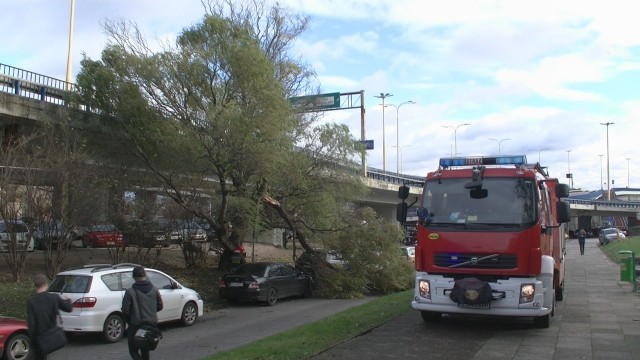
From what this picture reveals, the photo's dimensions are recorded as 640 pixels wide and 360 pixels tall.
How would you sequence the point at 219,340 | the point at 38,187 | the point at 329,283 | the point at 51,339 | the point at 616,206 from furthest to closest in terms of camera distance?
the point at 616,206 < the point at 329,283 < the point at 38,187 < the point at 219,340 < the point at 51,339

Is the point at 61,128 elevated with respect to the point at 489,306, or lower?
elevated

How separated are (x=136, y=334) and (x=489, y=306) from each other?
554cm

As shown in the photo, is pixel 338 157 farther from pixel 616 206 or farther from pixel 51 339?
pixel 616 206

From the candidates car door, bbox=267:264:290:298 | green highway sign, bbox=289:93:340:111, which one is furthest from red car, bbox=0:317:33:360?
green highway sign, bbox=289:93:340:111

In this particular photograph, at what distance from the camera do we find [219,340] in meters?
13.3

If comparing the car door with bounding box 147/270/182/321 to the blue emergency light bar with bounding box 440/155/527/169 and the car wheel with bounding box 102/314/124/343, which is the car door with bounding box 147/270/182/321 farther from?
the blue emergency light bar with bounding box 440/155/527/169

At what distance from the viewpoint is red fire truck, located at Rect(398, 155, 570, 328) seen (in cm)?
918

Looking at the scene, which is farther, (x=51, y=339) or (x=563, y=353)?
(x=563, y=353)

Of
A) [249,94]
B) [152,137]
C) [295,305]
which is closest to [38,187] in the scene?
[152,137]

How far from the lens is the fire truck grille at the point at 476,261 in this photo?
921cm

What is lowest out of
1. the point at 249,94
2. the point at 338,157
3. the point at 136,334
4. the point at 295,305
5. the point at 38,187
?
the point at 295,305

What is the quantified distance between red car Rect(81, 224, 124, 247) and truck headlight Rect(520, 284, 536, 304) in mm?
14694

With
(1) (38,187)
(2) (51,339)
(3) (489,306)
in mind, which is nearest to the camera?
(2) (51,339)

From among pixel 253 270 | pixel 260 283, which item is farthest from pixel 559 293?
pixel 253 270
